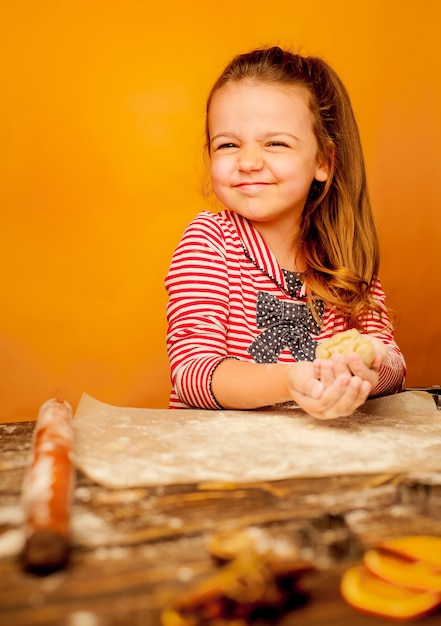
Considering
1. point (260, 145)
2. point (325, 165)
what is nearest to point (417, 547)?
point (260, 145)

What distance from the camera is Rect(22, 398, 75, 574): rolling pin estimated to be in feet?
1.95

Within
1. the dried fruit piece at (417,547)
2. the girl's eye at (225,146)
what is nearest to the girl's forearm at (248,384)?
the girl's eye at (225,146)

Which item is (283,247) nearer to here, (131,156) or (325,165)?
(325,165)

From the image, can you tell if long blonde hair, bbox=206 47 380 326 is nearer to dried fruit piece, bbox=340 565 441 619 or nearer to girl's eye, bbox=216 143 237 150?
girl's eye, bbox=216 143 237 150

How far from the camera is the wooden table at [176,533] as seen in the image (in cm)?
54

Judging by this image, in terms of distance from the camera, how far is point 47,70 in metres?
2.21

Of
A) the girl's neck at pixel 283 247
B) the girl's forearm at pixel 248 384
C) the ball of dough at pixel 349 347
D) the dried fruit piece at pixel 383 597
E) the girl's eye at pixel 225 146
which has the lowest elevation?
the dried fruit piece at pixel 383 597

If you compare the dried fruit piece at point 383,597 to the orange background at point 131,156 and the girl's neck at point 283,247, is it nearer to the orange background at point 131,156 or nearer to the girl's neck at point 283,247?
the girl's neck at point 283,247

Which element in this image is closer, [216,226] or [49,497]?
[49,497]

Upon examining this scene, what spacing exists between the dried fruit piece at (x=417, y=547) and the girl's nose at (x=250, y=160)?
95 cm

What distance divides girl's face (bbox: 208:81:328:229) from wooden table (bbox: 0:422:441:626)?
81 centimetres

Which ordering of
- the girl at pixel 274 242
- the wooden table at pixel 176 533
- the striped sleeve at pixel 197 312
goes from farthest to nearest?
the girl at pixel 274 242 → the striped sleeve at pixel 197 312 → the wooden table at pixel 176 533

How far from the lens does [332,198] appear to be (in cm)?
173

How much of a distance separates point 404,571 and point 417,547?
0.04 meters
